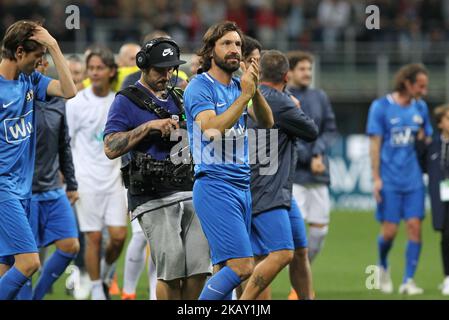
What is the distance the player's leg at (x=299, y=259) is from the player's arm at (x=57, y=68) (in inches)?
98.7

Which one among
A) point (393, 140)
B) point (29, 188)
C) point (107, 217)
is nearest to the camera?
point (29, 188)

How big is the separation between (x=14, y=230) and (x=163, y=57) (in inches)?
69.6

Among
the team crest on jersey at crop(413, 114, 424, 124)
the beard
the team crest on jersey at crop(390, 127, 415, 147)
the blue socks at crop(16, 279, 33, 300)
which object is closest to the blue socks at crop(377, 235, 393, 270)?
the team crest on jersey at crop(390, 127, 415, 147)

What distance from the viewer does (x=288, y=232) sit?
28.7 ft

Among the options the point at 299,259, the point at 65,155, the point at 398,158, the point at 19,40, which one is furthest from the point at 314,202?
the point at 19,40

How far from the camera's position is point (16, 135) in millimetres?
8078

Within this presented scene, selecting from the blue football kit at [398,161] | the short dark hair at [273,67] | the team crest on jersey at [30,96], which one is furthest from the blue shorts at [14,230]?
the blue football kit at [398,161]

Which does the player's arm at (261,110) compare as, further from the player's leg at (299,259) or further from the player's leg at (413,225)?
the player's leg at (413,225)

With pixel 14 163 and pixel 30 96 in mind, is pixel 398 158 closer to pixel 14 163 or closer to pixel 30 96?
pixel 30 96

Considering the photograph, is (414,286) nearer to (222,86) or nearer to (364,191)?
(222,86)

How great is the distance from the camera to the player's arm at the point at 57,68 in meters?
7.94

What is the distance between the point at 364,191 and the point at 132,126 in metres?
14.7

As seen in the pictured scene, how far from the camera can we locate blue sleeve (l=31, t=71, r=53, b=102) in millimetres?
8320

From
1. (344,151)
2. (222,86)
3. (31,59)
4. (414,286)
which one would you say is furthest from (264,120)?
(344,151)
